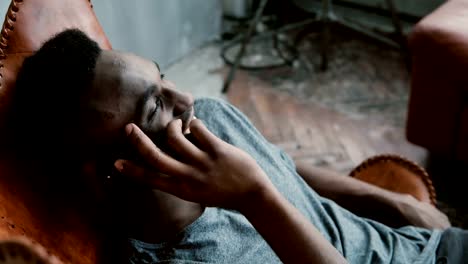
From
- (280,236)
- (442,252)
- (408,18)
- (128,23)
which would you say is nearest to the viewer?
(280,236)

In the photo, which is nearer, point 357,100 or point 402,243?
point 402,243

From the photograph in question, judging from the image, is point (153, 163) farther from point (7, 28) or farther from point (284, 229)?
point (7, 28)

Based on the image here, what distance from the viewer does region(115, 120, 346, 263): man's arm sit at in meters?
0.73

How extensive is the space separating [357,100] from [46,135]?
2.14 m

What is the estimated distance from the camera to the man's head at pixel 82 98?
2.55ft

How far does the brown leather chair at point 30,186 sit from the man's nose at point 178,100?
22 cm

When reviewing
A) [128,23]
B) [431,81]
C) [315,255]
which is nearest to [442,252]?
[315,255]

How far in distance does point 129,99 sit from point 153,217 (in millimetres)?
224

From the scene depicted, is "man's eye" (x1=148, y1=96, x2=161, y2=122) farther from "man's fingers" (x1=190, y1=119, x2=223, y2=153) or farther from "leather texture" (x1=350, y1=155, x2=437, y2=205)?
"leather texture" (x1=350, y1=155, x2=437, y2=205)

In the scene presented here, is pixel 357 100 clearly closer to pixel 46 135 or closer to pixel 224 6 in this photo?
pixel 224 6

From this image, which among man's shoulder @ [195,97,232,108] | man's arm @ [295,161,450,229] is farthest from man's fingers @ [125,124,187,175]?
man's arm @ [295,161,450,229]

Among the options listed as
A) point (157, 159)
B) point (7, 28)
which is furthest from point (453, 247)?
point (7, 28)

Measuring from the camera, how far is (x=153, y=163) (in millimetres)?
727

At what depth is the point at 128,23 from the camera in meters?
2.67
